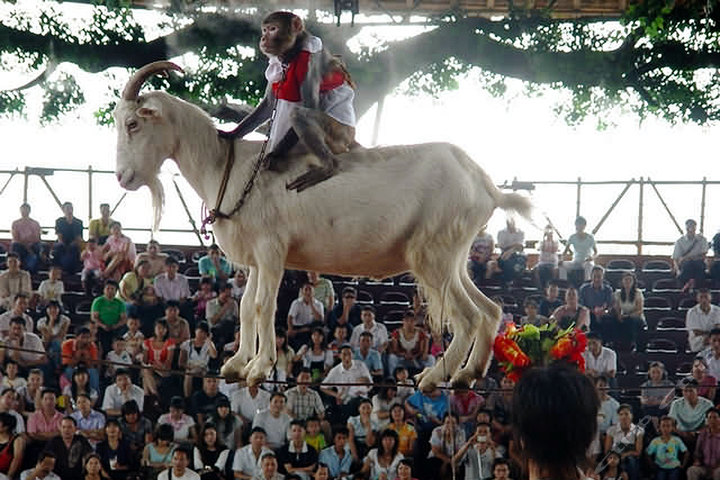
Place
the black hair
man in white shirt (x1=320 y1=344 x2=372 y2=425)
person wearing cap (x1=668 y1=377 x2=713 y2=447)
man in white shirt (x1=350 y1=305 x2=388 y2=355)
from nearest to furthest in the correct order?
the black hair
man in white shirt (x1=320 y1=344 x2=372 y2=425)
person wearing cap (x1=668 y1=377 x2=713 y2=447)
man in white shirt (x1=350 y1=305 x2=388 y2=355)

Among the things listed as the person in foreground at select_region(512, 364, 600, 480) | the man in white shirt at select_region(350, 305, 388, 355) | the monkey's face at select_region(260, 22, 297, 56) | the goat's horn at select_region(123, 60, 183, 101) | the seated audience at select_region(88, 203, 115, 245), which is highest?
the seated audience at select_region(88, 203, 115, 245)

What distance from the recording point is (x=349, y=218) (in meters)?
5.14

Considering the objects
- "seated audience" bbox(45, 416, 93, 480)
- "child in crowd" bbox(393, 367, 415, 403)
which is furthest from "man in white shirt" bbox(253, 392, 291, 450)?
"seated audience" bbox(45, 416, 93, 480)

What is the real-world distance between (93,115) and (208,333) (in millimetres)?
2596

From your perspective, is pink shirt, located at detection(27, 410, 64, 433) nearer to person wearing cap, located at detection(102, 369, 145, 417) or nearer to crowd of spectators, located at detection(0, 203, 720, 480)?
crowd of spectators, located at detection(0, 203, 720, 480)

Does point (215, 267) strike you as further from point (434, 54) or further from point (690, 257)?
point (690, 257)

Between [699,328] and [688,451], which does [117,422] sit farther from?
[699,328]

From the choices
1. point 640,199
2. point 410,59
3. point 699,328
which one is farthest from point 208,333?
point 640,199

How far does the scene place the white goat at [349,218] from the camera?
5.16 meters

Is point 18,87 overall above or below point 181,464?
above

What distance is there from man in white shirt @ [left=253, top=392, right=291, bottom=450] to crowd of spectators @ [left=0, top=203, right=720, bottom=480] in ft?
0.03

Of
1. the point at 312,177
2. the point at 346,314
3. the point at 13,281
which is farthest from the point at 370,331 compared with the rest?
the point at 312,177

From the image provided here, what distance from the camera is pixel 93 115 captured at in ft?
36.1

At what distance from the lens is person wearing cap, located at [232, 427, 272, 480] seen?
8.57 meters
